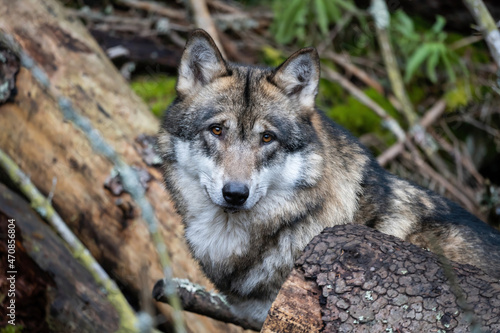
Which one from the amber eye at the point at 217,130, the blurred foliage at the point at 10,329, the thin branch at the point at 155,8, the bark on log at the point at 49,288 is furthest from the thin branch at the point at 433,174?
the blurred foliage at the point at 10,329

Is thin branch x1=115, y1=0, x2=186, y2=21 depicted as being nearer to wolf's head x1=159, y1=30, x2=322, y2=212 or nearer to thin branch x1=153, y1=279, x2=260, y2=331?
wolf's head x1=159, y1=30, x2=322, y2=212

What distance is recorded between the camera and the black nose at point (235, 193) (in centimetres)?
394

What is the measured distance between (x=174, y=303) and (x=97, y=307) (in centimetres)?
288

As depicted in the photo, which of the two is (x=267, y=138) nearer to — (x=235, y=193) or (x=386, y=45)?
(x=235, y=193)

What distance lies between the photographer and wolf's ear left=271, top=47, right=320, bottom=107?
4391 millimetres

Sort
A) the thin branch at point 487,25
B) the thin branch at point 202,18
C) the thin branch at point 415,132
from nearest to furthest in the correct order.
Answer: the thin branch at point 487,25 < the thin branch at point 415,132 < the thin branch at point 202,18

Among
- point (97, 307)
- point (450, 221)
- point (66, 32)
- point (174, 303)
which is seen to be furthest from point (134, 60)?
point (174, 303)

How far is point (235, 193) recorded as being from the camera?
3949 millimetres

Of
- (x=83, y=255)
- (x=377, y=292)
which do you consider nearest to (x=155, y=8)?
(x=83, y=255)

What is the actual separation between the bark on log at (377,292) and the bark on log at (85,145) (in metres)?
2.23

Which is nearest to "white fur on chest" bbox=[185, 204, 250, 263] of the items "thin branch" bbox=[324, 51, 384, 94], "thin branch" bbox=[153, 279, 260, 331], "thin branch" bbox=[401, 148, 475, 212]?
"thin branch" bbox=[153, 279, 260, 331]

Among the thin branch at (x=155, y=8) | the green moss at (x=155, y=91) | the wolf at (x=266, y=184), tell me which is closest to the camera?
the wolf at (x=266, y=184)

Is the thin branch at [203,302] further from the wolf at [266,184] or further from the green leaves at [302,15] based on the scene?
the green leaves at [302,15]

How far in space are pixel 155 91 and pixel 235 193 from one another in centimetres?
581
